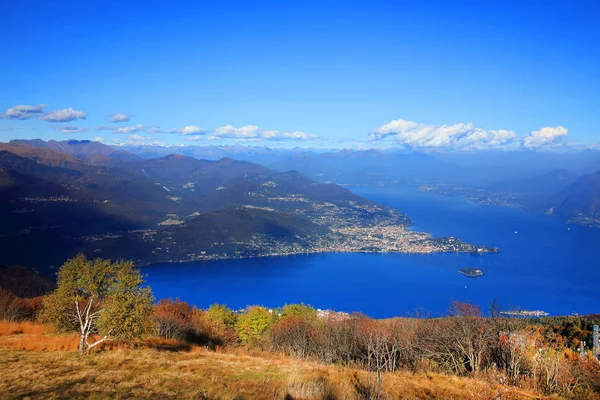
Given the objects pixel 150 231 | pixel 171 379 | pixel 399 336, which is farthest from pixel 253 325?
pixel 150 231

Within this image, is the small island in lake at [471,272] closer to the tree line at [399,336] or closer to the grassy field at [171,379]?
the tree line at [399,336]

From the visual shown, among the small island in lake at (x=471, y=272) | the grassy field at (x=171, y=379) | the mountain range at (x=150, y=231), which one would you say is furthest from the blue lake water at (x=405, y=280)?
the grassy field at (x=171, y=379)

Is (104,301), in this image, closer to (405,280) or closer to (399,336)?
(399,336)

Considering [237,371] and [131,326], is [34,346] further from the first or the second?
[237,371]

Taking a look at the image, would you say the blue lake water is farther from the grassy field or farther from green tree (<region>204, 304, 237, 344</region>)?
the grassy field

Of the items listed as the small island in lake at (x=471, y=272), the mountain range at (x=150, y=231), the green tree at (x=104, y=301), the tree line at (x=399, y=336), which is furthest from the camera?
the mountain range at (x=150, y=231)

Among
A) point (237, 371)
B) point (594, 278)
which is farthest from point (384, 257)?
point (237, 371)

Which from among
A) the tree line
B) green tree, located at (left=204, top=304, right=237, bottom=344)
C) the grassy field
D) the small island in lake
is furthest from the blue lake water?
the grassy field
